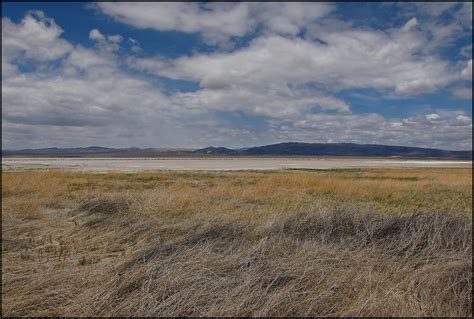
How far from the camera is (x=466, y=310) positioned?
4.99 meters

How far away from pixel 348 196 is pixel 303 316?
15.9 m

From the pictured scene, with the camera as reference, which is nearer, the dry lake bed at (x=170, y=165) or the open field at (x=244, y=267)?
the open field at (x=244, y=267)

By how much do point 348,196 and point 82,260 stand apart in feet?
50.8

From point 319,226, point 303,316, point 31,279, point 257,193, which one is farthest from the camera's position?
point 257,193

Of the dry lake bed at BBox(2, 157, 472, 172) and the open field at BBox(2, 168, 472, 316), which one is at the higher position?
the open field at BBox(2, 168, 472, 316)

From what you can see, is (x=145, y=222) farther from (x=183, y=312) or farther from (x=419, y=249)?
(x=419, y=249)

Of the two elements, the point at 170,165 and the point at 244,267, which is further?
the point at 170,165

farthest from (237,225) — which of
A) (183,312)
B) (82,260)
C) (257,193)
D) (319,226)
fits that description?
(257,193)

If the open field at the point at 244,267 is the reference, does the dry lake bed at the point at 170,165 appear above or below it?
below

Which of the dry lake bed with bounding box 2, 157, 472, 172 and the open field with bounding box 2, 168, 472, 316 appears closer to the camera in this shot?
the open field with bounding box 2, 168, 472, 316

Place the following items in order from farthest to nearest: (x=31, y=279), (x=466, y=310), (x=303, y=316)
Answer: (x=31, y=279) → (x=466, y=310) → (x=303, y=316)

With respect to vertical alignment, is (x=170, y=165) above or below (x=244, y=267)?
below

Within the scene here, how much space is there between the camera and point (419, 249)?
706 cm

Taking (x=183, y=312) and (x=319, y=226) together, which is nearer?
(x=183, y=312)
